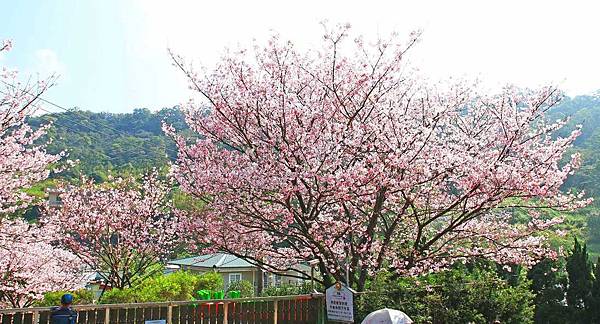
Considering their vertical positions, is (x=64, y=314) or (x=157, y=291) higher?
(x=157, y=291)

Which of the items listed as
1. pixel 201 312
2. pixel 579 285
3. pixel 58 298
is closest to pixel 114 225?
pixel 58 298

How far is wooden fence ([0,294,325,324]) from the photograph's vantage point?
6.52 m

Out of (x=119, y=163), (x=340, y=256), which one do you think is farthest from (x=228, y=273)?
(x=119, y=163)

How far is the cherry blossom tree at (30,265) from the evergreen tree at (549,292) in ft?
37.8

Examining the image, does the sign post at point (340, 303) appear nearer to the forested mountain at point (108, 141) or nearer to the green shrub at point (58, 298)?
the green shrub at point (58, 298)

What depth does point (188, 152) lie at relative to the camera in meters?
8.55

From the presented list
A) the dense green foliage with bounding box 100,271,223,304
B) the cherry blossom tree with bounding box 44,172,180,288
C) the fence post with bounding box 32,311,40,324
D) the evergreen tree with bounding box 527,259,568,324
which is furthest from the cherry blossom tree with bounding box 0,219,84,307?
the evergreen tree with bounding box 527,259,568,324

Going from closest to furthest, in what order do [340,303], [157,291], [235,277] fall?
[340,303] < [157,291] < [235,277]

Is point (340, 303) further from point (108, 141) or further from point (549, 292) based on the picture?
point (108, 141)

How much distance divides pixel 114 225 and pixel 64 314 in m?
7.75

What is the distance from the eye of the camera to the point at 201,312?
24.3 ft

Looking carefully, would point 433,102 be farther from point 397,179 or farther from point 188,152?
point 188,152

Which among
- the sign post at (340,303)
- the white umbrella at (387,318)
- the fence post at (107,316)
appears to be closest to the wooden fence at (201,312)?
the fence post at (107,316)

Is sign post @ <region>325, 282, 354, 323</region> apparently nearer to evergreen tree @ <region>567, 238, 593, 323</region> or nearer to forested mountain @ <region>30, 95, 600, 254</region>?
evergreen tree @ <region>567, 238, 593, 323</region>
